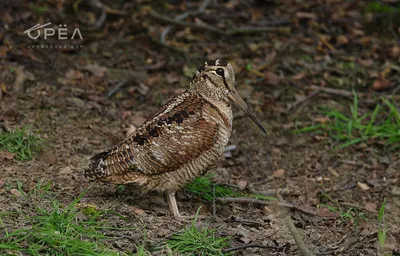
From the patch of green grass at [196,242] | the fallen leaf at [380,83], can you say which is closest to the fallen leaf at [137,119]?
the patch of green grass at [196,242]

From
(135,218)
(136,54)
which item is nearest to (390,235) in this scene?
(135,218)

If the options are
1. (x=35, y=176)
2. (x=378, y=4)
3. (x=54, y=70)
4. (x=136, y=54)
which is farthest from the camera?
(x=378, y=4)

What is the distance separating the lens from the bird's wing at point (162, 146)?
4.87 m

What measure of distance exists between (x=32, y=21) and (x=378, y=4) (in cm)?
514

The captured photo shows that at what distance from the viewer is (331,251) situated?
15.7 ft

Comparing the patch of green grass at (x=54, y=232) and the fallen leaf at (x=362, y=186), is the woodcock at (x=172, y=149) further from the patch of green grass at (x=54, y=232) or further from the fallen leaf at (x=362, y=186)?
the fallen leaf at (x=362, y=186)

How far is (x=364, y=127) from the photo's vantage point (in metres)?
6.81

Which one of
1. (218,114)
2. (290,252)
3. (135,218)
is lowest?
(290,252)

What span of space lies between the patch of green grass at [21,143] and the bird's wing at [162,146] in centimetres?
88

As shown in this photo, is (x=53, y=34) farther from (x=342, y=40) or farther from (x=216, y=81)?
(x=342, y=40)

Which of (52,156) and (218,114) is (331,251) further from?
(52,156)

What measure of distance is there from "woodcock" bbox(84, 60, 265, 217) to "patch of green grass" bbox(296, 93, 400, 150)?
84.4 inches

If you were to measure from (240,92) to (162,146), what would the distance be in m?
2.92

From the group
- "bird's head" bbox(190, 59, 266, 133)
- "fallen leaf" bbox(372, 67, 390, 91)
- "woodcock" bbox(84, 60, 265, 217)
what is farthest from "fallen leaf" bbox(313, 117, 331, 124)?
"woodcock" bbox(84, 60, 265, 217)
